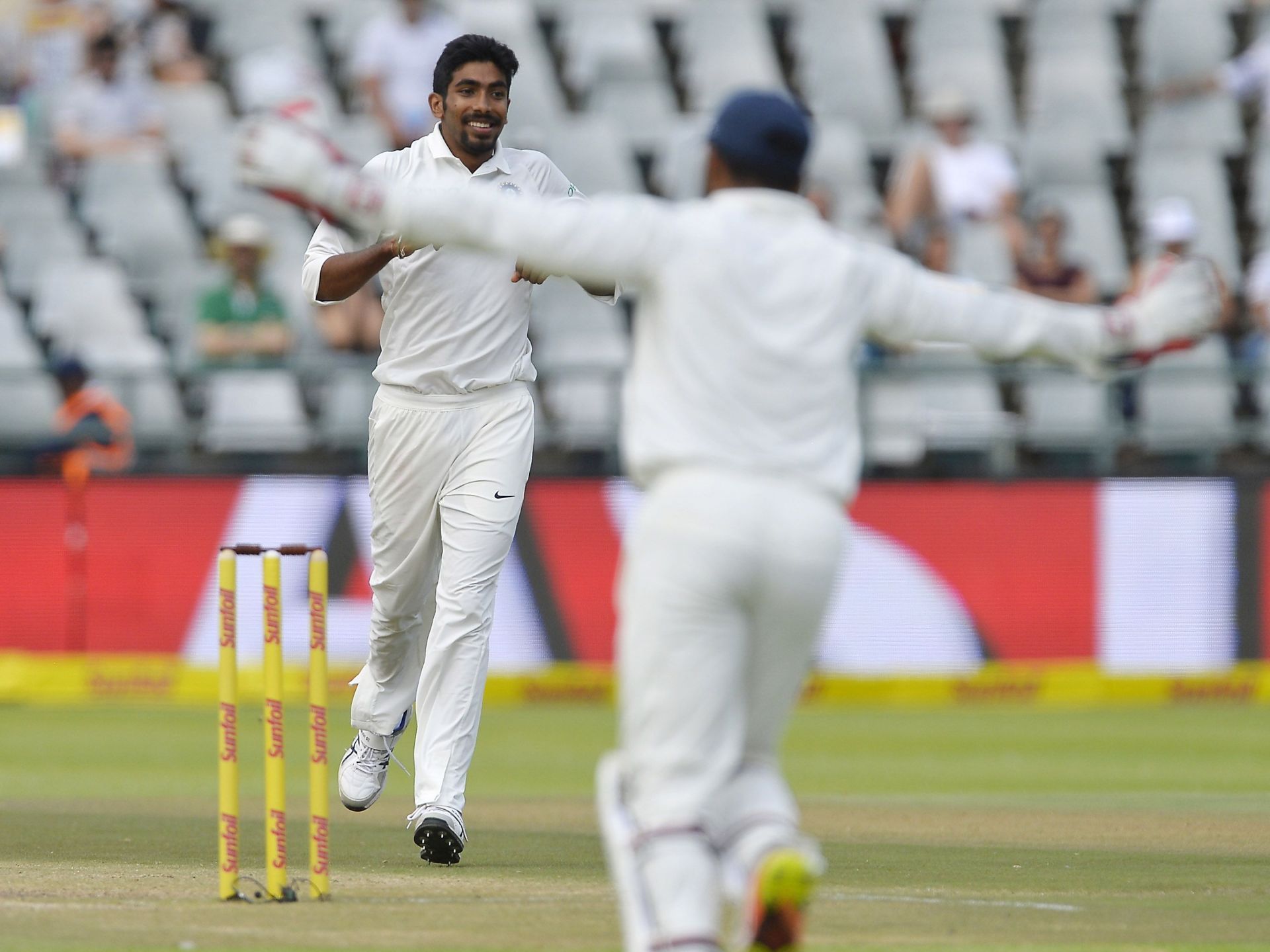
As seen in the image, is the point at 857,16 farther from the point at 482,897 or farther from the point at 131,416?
the point at 482,897

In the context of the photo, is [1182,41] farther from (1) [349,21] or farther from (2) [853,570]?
(1) [349,21]

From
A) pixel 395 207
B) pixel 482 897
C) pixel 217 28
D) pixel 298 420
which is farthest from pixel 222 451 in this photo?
pixel 395 207

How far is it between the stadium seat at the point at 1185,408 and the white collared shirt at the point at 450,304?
7.54m

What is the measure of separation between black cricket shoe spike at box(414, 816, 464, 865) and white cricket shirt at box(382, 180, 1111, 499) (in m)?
2.27

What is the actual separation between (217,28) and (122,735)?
697cm

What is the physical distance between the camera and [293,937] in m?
4.70

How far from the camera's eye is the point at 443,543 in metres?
6.55

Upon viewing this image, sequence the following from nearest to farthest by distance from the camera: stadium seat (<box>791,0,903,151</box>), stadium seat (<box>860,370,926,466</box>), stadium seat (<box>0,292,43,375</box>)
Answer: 1. stadium seat (<box>860,370,926,466</box>)
2. stadium seat (<box>0,292,43,375</box>)
3. stadium seat (<box>791,0,903,151</box>)

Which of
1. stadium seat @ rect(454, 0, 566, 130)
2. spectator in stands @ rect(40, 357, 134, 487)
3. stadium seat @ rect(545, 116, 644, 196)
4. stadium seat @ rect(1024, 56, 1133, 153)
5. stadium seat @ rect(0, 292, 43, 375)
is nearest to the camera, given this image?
spectator in stands @ rect(40, 357, 134, 487)

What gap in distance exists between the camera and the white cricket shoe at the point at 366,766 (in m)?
6.77

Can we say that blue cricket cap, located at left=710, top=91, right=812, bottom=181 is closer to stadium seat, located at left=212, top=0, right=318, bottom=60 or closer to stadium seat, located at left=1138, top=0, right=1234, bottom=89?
stadium seat, located at left=212, top=0, right=318, bottom=60

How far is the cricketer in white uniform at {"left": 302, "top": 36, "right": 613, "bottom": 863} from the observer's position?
6.39m

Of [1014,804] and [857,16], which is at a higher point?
[857,16]

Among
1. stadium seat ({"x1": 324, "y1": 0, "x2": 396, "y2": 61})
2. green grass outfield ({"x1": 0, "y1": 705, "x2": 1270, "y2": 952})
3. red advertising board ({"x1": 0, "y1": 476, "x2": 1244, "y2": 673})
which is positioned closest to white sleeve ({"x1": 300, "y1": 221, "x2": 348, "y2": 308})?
green grass outfield ({"x1": 0, "y1": 705, "x2": 1270, "y2": 952})
